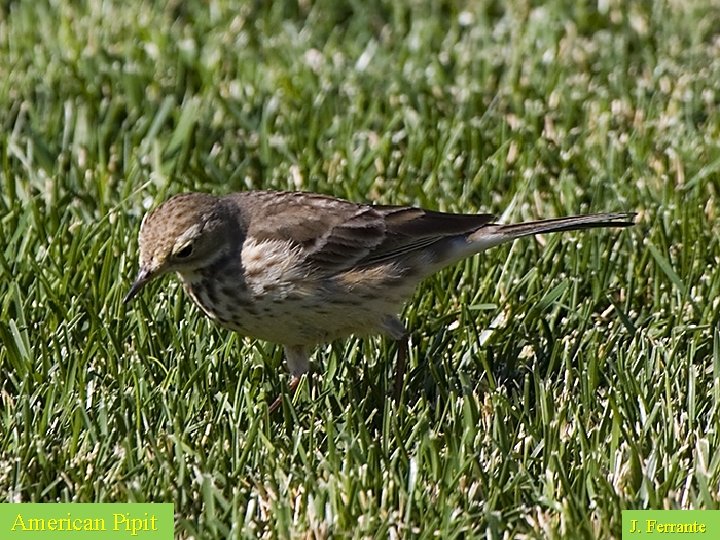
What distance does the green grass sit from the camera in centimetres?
506

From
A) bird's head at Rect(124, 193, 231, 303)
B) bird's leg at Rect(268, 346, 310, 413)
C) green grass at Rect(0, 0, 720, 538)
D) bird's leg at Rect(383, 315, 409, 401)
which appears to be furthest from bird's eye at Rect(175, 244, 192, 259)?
bird's leg at Rect(383, 315, 409, 401)

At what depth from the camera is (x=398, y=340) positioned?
5941mm

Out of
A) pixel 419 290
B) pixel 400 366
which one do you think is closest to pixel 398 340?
pixel 400 366

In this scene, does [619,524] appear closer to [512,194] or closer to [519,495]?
[519,495]

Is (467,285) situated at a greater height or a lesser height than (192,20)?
lesser

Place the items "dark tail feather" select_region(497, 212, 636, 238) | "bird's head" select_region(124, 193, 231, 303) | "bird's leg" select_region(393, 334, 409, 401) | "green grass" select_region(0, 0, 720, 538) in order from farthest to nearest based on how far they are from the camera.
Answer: "dark tail feather" select_region(497, 212, 636, 238) < "bird's leg" select_region(393, 334, 409, 401) < "bird's head" select_region(124, 193, 231, 303) < "green grass" select_region(0, 0, 720, 538)

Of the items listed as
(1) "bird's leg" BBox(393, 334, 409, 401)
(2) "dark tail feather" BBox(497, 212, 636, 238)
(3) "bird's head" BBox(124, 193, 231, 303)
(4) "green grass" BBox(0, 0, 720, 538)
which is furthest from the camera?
(2) "dark tail feather" BBox(497, 212, 636, 238)

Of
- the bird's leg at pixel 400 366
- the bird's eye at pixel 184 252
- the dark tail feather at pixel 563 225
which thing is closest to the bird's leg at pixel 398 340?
the bird's leg at pixel 400 366

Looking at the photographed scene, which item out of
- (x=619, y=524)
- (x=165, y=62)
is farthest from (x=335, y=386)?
(x=165, y=62)

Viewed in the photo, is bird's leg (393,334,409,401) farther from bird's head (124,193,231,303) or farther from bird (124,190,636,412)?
bird's head (124,193,231,303)

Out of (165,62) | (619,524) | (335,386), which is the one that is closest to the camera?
(619,524)

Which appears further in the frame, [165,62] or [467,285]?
[165,62]

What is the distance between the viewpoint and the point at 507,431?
17.9 ft

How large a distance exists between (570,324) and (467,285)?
1.90 ft
